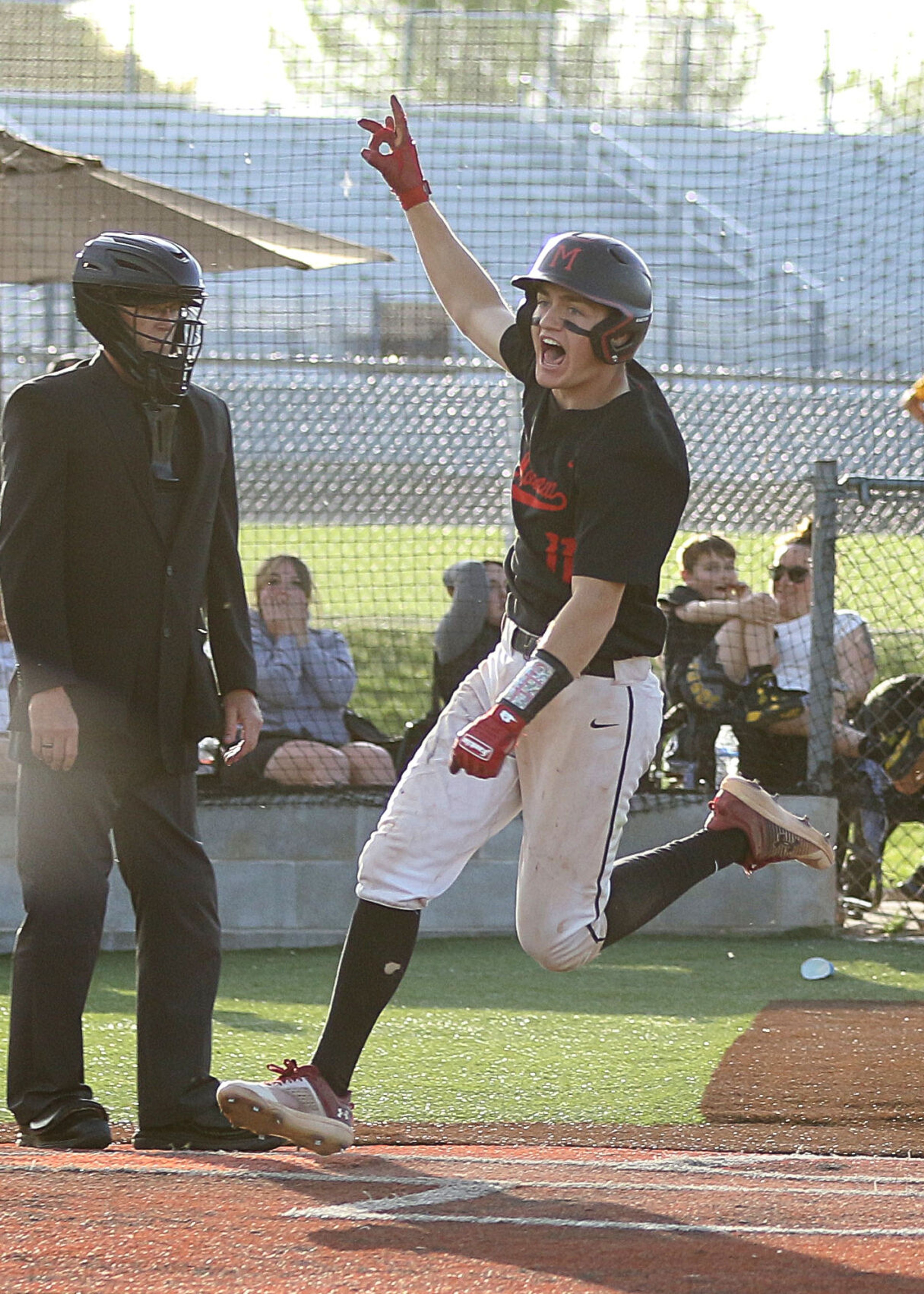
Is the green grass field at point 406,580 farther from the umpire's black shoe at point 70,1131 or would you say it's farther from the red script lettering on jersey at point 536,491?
the umpire's black shoe at point 70,1131

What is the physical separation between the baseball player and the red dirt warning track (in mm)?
240

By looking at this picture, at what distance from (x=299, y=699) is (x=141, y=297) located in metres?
3.88

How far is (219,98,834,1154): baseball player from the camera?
380 cm

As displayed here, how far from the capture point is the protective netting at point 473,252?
898cm

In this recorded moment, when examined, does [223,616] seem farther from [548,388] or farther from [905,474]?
[905,474]

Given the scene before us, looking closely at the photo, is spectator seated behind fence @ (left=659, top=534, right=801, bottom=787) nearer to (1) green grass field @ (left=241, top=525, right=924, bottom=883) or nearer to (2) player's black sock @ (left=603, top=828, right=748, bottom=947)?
(1) green grass field @ (left=241, top=525, right=924, bottom=883)

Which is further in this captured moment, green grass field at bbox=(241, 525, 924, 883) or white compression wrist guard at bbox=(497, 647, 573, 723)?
green grass field at bbox=(241, 525, 924, 883)

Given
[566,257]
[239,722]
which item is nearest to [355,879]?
[239,722]

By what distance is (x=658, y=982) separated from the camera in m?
6.74

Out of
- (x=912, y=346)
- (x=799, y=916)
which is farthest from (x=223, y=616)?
(x=912, y=346)

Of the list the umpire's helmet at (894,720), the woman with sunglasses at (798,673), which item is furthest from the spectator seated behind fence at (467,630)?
the umpire's helmet at (894,720)

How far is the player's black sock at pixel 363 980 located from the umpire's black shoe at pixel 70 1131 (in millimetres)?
619

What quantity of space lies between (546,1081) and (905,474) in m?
4.87

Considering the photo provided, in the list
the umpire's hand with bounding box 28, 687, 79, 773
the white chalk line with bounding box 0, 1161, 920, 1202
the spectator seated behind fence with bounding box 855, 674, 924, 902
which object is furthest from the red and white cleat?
the spectator seated behind fence with bounding box 855, 674, 924, 902
